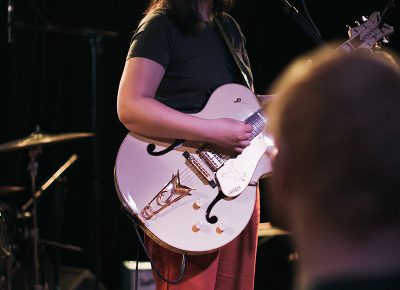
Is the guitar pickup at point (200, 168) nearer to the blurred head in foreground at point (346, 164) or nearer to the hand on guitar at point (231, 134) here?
the hand on guitar at point (231, 134)

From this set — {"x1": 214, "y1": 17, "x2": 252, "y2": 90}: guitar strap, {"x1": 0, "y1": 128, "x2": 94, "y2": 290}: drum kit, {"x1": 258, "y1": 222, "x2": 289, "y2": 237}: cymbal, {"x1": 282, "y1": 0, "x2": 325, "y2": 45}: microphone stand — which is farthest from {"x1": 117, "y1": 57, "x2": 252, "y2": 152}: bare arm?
{"x1": 258, "y1": 222, "x2": 289, "y2": 237}: cymbal

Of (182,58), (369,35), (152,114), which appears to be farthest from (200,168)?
(369,35)

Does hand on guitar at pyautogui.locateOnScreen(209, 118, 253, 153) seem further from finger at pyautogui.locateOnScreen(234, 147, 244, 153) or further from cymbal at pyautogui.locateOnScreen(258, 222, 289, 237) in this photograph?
cymbal at pyautogui.locateOnScreen(258, 222, 289, 237)

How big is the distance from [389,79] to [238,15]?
391cm

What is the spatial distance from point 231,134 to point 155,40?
1.35ft

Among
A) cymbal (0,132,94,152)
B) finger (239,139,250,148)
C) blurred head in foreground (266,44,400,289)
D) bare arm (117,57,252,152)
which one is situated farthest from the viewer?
cymbal (0,132,94,152)

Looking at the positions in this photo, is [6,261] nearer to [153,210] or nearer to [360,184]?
[153,210]

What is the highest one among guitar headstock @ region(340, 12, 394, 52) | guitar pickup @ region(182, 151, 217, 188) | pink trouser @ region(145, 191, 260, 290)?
guitar headstock @ region(340, 12, 394, 52)

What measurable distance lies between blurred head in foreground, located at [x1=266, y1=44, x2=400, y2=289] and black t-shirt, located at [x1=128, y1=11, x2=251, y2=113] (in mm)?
1328

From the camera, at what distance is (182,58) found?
7.14ft

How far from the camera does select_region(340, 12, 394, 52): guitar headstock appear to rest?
2.29 meters

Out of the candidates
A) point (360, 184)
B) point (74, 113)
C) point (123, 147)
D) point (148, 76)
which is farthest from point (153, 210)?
point (74, 113)

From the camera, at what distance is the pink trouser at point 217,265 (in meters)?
2.14

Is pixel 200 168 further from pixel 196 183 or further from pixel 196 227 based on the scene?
pixel 196 227
